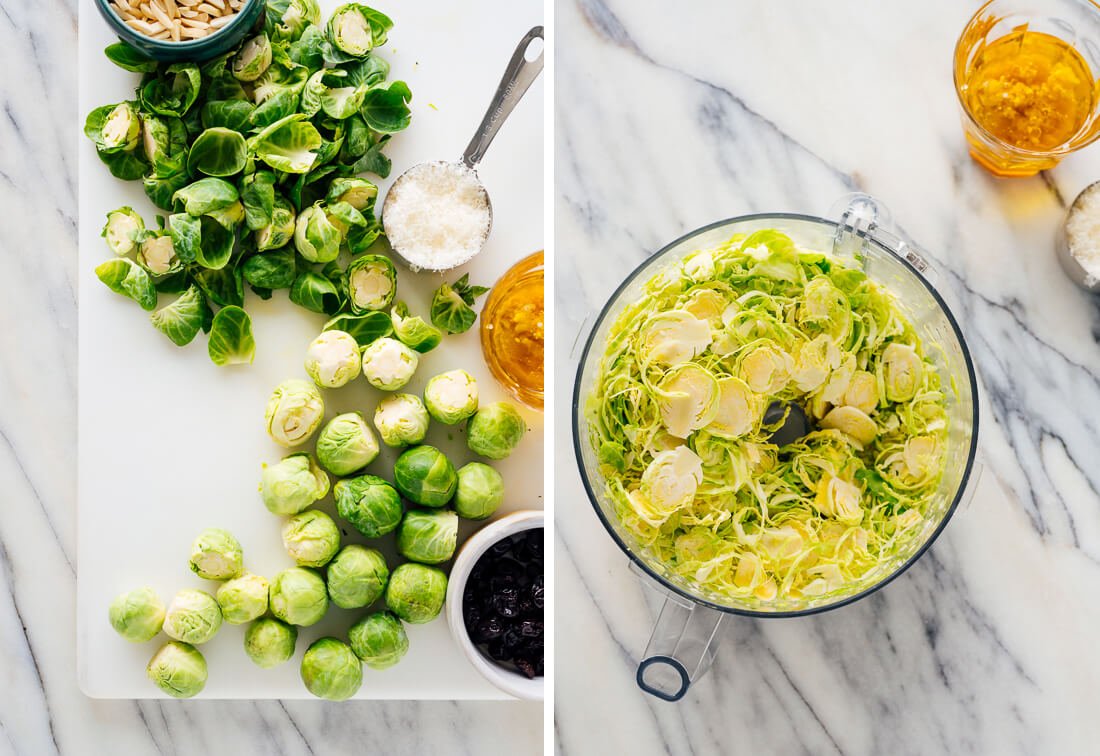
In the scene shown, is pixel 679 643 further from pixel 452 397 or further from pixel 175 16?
pixel 175 16

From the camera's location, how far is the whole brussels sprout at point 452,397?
136 centimetres

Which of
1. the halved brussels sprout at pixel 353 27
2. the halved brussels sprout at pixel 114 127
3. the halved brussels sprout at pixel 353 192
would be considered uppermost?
the halved brussels sprout at pixel 353 27

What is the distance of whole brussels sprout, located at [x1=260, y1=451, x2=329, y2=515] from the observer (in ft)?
4.44

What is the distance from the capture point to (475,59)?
4.74 ft

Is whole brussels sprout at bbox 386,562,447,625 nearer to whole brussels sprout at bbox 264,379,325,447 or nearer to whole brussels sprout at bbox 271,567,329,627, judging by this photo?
whole brussels sprout at bbox 271,567,329,627

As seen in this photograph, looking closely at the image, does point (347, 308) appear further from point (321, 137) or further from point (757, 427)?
point (757, 427)

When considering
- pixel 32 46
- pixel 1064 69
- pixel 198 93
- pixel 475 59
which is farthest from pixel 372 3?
pixel 1064 69

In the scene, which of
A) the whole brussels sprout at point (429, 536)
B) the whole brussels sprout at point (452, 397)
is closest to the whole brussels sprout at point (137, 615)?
the whole brussels sprout at point (429, 536)

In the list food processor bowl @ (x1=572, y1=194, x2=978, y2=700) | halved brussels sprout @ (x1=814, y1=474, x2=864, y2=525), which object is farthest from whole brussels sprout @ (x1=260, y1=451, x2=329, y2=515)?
halved brussels sprout @ (x1=814, y1=474, x2=864, y2=525)

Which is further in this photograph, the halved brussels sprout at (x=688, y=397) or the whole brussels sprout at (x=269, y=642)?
the whole brussels sprout at (x=269, y=642)

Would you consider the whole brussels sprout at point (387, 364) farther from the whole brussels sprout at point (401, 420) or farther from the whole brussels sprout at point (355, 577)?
the whole brussels sprout at point (355, 577)

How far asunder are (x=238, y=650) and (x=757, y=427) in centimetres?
84

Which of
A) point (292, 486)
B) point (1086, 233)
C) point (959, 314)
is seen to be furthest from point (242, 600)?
point (1086, 233)

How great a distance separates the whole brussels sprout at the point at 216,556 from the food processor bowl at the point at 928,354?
0.60m
